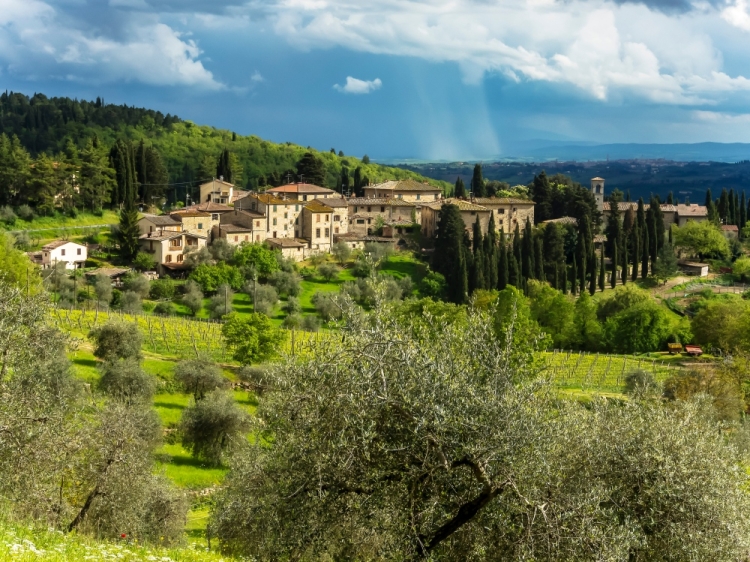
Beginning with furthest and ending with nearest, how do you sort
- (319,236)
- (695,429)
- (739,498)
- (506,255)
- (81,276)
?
(319,236)
(506,255)
(81,276)
(695,429)
(739,498)

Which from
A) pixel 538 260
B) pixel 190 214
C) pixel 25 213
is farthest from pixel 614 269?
pixel 25 213

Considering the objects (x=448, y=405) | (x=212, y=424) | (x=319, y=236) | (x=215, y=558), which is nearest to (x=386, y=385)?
(x=448, y=405)

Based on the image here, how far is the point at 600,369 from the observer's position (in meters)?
47.6

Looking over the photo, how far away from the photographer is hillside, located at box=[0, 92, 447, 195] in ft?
381

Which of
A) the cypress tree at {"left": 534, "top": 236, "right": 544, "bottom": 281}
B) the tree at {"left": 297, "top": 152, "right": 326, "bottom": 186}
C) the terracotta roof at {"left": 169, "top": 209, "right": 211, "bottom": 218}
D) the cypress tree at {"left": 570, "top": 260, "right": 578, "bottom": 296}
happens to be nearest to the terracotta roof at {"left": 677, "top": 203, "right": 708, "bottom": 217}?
the cypress tree at {"left": 570, "top": 260, "right": 578, "bottom": 296}

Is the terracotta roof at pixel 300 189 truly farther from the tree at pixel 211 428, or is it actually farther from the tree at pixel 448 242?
the tree at pixel 211 428

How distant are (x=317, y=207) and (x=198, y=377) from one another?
41937mm

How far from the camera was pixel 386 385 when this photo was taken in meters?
11.6

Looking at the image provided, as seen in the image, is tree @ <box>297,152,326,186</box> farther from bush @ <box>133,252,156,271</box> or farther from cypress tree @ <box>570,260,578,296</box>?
cypress tree @ <box>570,260,578,296</box>

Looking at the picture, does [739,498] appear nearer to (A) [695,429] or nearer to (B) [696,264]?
(A) [695,429]

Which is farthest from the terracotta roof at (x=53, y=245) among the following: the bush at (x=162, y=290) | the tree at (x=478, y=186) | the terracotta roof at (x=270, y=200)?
the tree at (x=478, y=186)

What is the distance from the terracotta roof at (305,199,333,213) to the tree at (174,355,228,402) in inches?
1565

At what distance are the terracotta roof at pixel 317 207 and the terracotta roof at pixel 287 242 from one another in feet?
10.3

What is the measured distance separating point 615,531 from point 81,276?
2046 inches
